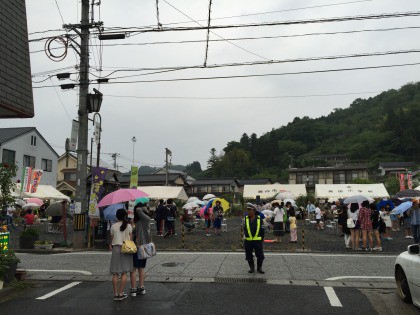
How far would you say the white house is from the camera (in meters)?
35.6

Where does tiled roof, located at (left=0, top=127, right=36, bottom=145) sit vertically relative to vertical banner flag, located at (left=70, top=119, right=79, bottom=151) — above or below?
above

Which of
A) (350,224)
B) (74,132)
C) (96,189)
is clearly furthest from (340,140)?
(74,132)

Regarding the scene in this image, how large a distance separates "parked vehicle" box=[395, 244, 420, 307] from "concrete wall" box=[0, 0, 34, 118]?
809cm

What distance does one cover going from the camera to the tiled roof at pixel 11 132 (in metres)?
35.7

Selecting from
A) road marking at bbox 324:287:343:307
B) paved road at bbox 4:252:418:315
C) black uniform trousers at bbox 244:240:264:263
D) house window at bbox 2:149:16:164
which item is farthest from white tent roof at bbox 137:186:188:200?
road marking at bbox 324:287:343:307

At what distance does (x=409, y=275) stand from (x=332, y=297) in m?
1.45

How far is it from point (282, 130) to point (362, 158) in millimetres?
26562

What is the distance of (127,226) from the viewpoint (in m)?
6.93

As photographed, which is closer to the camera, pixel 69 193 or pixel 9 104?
pixel 9 104

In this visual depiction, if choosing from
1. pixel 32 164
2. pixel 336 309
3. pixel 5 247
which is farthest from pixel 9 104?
pixel 32 164

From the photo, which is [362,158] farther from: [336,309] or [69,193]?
[336,309]

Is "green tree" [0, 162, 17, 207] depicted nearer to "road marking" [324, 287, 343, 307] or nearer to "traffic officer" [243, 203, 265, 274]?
"traffic officer" [243, 203, 265, 274]

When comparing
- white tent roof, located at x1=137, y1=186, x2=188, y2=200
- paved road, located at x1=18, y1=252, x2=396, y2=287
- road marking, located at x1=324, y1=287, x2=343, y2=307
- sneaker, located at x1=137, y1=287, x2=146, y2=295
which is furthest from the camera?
white tent roof, located at x1=137, y1=186, x2=188, y2=200

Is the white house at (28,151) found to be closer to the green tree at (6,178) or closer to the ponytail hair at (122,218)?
the green tree at (6,178)
